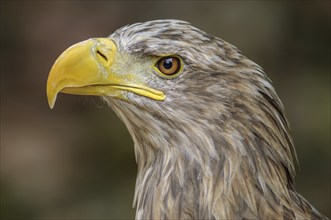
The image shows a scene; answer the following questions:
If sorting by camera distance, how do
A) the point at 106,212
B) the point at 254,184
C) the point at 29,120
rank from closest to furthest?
the point at 254,184, the point at 106,212, the point at 29,120

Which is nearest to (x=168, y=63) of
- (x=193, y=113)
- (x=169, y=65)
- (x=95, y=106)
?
(x=169, y=65)

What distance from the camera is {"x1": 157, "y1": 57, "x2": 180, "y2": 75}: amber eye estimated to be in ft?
9.27

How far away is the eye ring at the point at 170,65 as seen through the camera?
2.82 metres

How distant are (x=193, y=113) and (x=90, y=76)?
0.41m

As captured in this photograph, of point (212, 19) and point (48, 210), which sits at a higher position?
point (212, 19)

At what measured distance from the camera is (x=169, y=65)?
2824 millimetres

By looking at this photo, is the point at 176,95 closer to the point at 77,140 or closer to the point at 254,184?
the point at 254,184

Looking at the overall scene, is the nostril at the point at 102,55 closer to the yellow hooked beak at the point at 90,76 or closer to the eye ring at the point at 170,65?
the yellow hooked beak at the point at 90,76

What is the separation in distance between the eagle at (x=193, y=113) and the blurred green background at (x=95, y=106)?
3.04 meters

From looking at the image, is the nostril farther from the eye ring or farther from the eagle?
the eye ring

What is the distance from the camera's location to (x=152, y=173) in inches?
116

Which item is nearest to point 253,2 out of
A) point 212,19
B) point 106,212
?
point 212,19

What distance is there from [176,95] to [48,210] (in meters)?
3.57

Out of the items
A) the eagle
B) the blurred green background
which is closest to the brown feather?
the eagle
